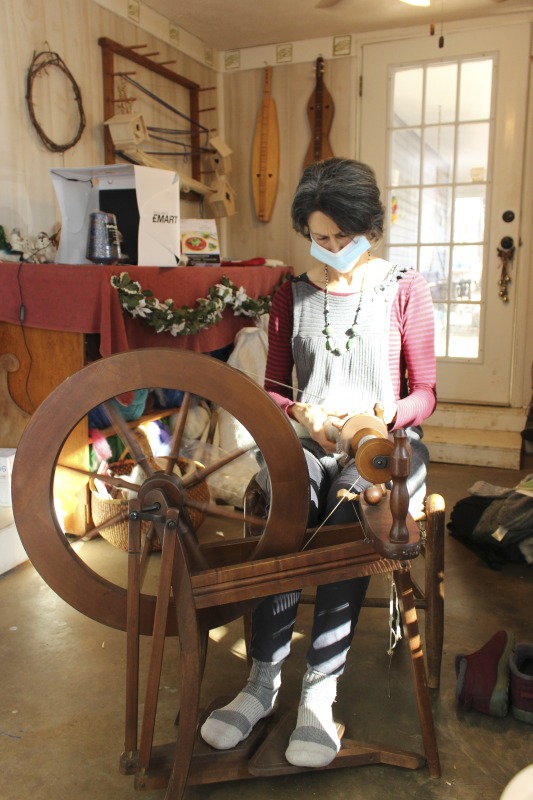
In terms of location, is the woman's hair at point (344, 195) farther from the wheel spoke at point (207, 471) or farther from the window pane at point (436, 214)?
the window pane at point (436, 214)

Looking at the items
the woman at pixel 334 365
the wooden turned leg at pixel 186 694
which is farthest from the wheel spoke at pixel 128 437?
the woman at pixel 334 365

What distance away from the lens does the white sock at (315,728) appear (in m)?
1.26

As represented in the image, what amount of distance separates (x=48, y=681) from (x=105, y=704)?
0.19 metres

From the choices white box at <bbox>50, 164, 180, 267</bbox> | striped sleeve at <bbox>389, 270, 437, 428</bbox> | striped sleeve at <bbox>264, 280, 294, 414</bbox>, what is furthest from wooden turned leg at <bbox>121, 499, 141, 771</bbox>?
white box at <bbox>50, 164, 180, 267</bbox>

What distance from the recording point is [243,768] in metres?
1.27

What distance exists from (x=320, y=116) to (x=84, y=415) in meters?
3.49

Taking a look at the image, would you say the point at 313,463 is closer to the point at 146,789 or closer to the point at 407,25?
the point at 146,789

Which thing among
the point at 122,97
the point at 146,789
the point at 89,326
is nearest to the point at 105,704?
the point at 146,789

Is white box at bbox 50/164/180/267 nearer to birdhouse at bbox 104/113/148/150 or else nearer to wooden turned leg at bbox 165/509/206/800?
birdhouse at bbox 104/113/148/150

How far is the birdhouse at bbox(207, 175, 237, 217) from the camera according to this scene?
4.14 meters

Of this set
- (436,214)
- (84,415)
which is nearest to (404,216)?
(436,214)

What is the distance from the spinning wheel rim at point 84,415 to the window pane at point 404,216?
→ 10.3 feet

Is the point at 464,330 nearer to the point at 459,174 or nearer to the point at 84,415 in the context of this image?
the point at 459,174

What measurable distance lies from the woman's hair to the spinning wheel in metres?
0.56
